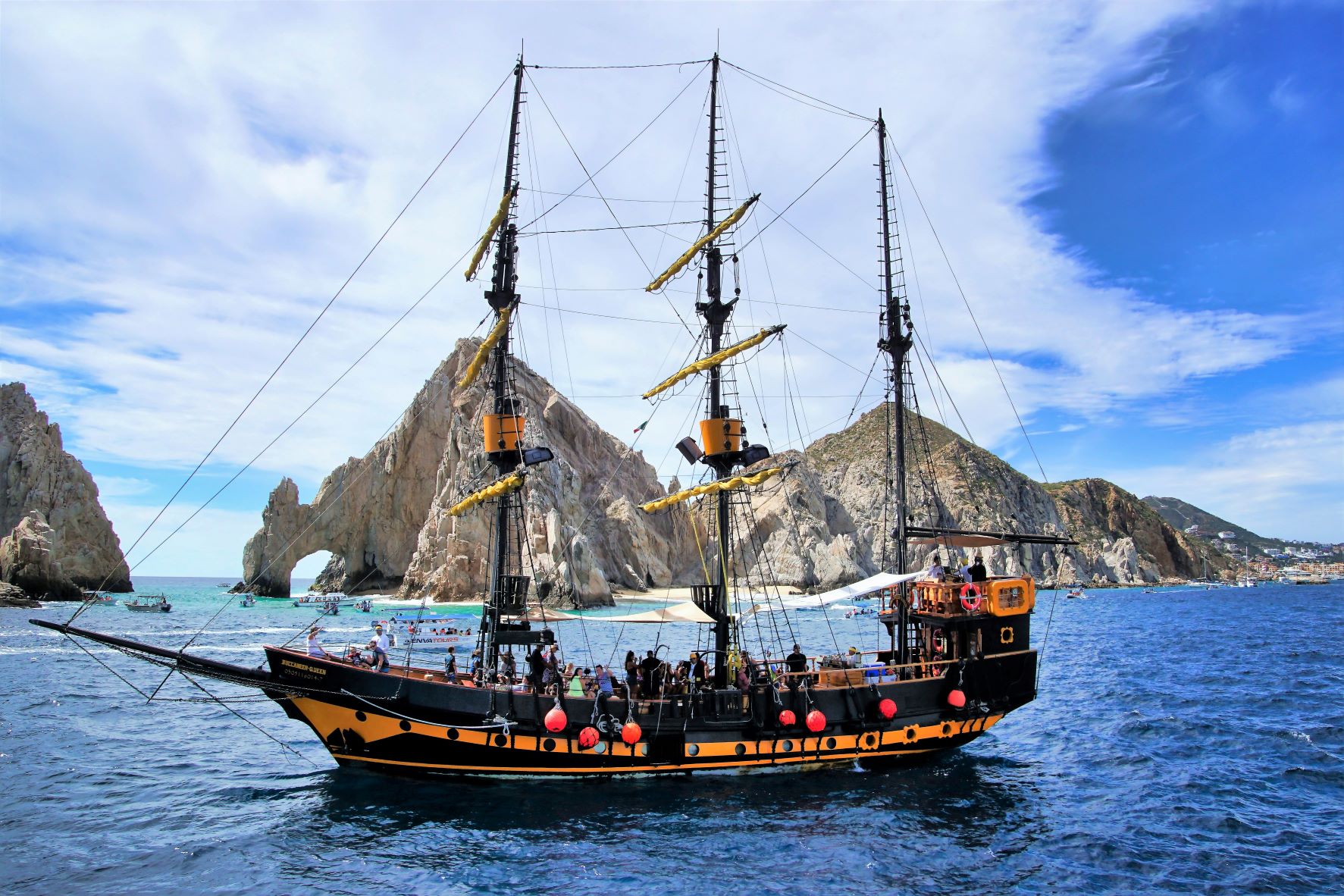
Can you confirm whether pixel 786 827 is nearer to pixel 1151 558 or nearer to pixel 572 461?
pixel 572 461

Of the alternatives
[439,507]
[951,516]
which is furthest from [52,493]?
[951,516]

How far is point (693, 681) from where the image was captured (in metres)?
18.0

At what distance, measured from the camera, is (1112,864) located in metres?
13.9

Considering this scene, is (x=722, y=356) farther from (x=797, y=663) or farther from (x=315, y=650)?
(x=315, y=650)

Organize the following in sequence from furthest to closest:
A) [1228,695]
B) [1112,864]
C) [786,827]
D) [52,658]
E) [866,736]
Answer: [52,658] < [1228,695] < [866,736] < [786,827] < [1112,864]

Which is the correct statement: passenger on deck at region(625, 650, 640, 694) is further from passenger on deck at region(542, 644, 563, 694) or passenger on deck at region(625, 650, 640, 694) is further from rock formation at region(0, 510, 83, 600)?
rock formation at region(0, 510, 83, 600)

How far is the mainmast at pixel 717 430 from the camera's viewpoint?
20.0m

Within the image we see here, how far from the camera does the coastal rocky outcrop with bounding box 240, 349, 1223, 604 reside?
8894 cm

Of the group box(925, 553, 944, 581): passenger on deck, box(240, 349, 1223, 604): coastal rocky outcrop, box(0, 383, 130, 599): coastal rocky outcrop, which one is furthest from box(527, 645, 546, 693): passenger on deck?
box(0, 383, 130, 599): coastal rocky outcrop

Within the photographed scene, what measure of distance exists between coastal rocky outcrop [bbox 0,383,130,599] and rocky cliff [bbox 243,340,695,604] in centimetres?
1853

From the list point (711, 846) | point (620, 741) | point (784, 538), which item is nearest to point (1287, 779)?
point (711, 846)

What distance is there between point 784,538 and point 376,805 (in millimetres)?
107000

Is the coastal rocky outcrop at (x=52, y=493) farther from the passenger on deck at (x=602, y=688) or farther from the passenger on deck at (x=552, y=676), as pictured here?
the passenger on deck at (x=602, y=688)

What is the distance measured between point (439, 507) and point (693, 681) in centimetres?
8384
